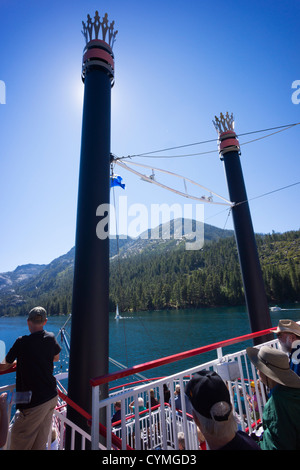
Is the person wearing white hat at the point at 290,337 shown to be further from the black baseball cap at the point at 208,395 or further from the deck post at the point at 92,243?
the deck post at the point at 92,243

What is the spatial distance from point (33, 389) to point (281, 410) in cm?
203

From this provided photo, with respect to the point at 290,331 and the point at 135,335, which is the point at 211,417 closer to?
the point at 290,331

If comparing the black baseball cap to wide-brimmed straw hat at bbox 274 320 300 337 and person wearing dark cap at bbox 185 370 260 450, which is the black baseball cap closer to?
person wearing dark cap at bbox 185 370 260 450

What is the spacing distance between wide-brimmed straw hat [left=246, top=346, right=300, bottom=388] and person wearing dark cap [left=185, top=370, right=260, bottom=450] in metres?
0.47

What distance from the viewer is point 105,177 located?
3.62m

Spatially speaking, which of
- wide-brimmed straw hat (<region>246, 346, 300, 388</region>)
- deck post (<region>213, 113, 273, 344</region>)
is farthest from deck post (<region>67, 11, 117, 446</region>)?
deck post (<region>213, 113, 273, 344</region>)

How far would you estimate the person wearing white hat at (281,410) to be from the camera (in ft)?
4.66

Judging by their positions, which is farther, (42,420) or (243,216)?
(243,216)

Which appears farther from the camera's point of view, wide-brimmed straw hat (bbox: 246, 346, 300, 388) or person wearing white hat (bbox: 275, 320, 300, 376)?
person wearing white hat (bbox: 275, 320, 300, 376)

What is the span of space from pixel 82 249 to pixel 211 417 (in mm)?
2404

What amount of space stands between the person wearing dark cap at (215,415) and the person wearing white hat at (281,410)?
22cm

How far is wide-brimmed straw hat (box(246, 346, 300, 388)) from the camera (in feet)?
5.28

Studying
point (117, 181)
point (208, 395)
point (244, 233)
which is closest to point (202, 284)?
point (244, 233)
